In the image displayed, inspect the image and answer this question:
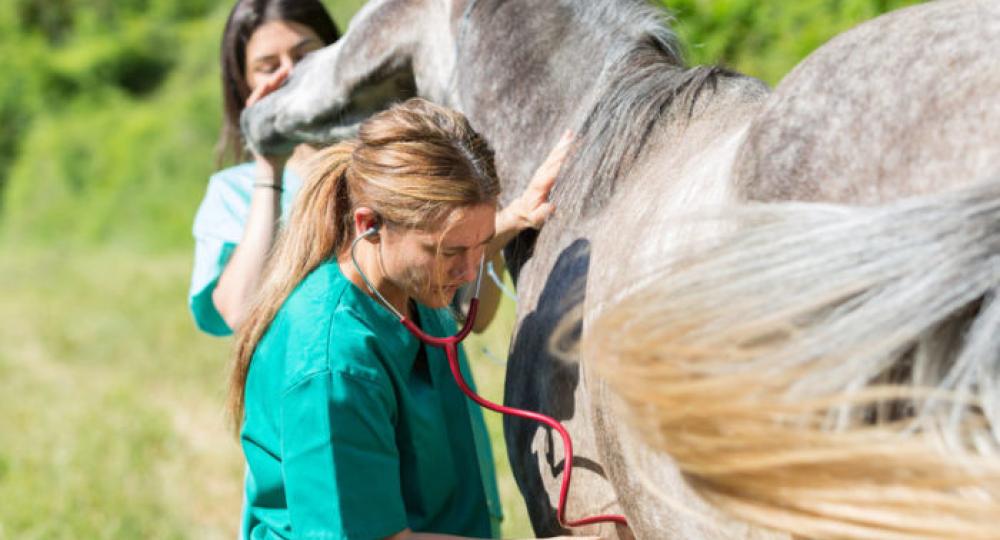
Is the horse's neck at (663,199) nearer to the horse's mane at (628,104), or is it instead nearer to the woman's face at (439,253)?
the horse's mane at (628,104)

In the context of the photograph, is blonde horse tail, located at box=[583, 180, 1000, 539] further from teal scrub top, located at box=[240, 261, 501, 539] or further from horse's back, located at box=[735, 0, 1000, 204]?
teal scrub top, located at box=[240, 261, 501, 539]

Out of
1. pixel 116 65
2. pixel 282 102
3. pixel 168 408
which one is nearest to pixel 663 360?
pixel 282 102

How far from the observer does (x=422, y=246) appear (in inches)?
79.6

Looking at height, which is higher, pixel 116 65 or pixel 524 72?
pixel 116 65

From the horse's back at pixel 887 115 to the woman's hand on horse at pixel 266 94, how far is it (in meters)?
1.70

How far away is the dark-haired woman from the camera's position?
9.20 ft

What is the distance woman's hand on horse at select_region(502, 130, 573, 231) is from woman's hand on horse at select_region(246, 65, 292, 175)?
834 mm

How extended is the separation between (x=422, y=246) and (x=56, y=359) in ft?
25.9

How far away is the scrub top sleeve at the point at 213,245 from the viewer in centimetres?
298

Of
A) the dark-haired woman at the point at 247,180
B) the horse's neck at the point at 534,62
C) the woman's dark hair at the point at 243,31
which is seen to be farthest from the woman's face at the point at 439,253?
the woman's dark hair at the point at 243,31

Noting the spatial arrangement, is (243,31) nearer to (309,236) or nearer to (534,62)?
(534,62)

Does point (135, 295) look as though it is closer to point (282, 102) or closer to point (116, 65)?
point (282, 102)

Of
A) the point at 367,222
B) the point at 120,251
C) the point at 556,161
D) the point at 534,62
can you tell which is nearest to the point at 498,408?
the point at 367,222

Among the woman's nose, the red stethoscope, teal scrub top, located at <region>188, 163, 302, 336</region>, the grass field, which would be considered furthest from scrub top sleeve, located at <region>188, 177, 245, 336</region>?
the woman's nose
